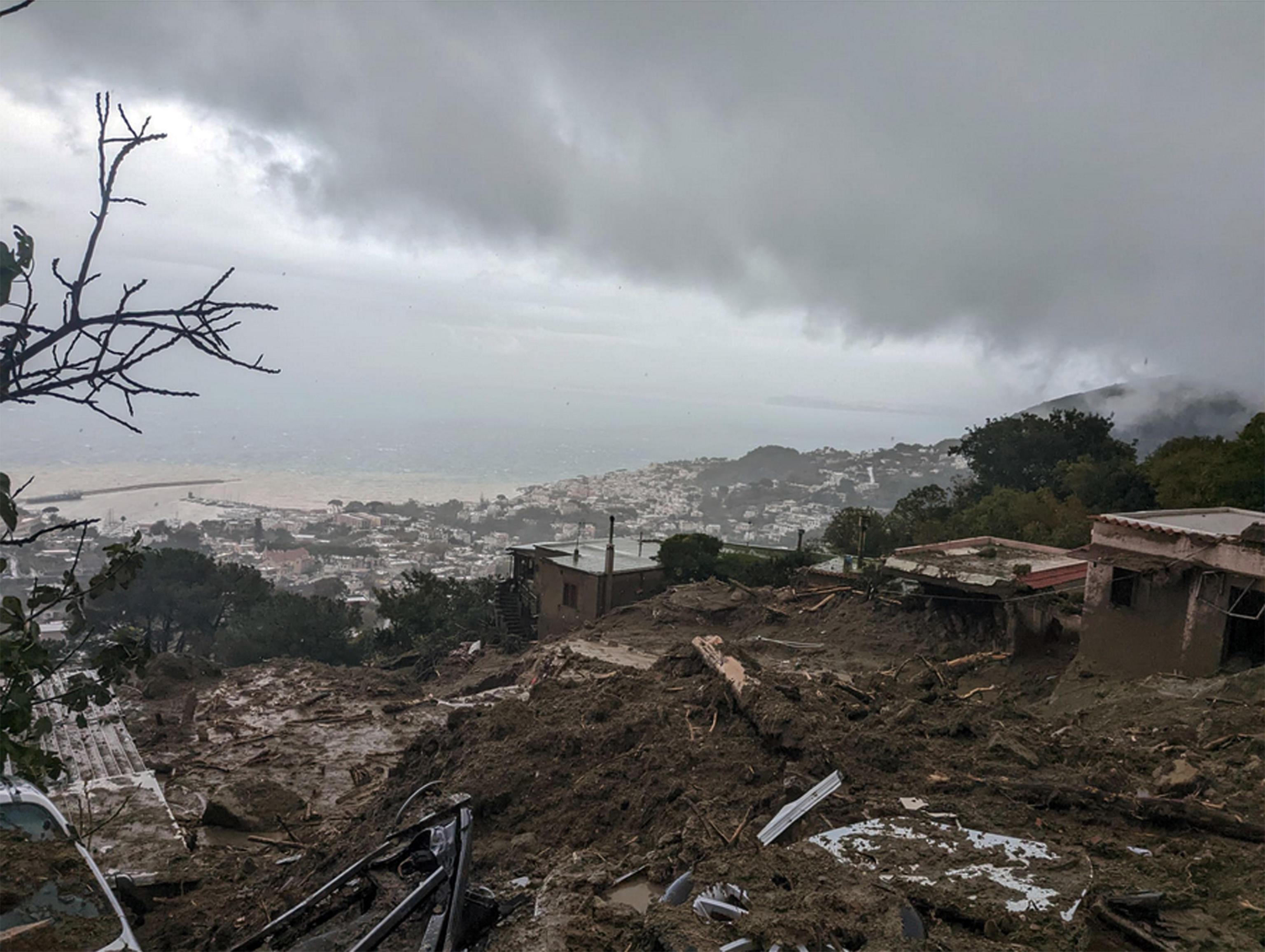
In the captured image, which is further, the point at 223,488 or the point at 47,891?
the point at 223,488

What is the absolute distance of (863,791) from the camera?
5367 mm

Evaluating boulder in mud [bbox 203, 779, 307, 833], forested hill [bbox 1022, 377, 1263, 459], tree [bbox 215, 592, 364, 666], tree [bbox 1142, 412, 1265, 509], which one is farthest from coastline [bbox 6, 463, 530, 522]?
forested hill [bbox 1022, 377, 1263, 459]

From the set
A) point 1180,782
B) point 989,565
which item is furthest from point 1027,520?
point 1180,782

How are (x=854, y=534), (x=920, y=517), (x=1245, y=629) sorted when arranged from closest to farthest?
(x=1245, y=629) → (x=854, y=534) → (x=920, y=517)

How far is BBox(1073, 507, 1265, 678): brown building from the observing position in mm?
11594

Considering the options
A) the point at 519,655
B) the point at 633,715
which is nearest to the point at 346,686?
the point at 519,655

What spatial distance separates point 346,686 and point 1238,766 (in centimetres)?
1637

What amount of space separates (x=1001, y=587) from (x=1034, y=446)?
30.8m

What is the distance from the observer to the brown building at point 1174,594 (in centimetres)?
1159

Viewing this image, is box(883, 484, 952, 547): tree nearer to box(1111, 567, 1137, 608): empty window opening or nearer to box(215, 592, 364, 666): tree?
box(1111, 567, 1137, 608): empty window opening

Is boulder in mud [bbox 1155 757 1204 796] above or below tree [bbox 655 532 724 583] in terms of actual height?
above

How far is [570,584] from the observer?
94.9 ft

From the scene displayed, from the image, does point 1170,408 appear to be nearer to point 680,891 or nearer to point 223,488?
point 680,891

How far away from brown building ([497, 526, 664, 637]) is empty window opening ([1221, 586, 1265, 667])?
1797 cm
